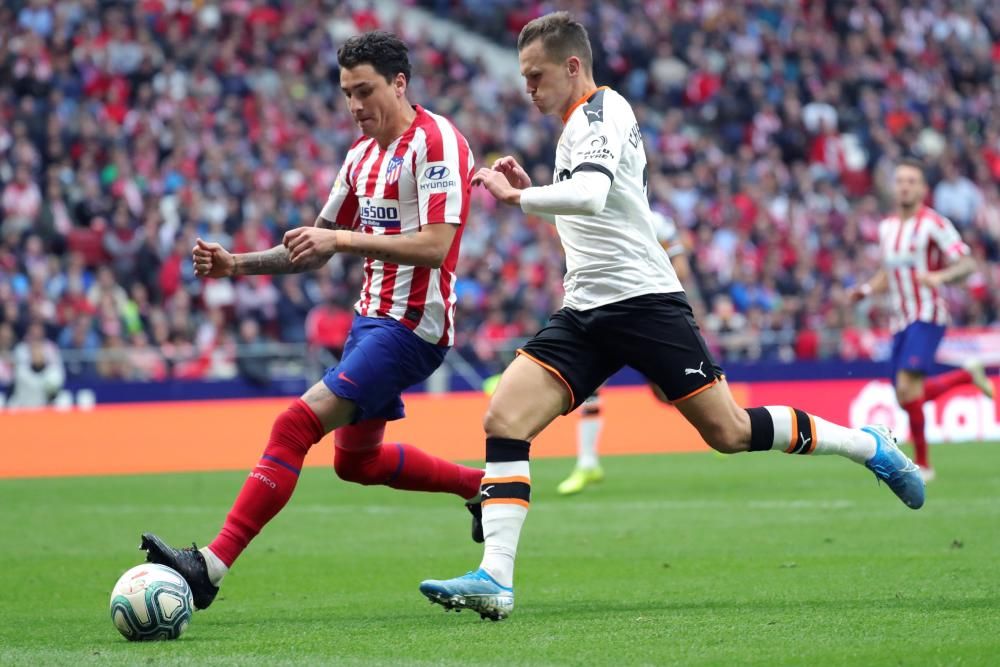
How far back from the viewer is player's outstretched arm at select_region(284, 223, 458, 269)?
6477mm

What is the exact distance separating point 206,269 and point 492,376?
47.5 ft

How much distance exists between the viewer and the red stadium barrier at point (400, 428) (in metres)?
16.7

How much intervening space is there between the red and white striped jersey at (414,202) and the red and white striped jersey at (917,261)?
23.2 ft

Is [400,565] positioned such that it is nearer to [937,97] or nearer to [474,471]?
[474,471]

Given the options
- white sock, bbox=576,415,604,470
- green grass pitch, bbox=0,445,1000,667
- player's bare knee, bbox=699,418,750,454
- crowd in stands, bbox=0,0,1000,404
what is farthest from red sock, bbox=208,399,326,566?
crowd in stands, bbox=0,0,1000,404

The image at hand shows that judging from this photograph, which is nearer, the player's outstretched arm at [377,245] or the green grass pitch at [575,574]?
the green grass pitch at [575,574]

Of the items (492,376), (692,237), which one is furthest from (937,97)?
(492,376)

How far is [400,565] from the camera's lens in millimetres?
8906

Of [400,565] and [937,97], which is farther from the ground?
[937,97]

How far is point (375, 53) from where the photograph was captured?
286 inches

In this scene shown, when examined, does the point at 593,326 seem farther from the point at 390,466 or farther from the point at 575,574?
the point at 575,574

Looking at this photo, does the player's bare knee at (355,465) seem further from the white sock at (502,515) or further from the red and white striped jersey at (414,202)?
the white sock at (502,515)

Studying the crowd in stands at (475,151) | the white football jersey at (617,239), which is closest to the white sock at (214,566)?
the white football jersey at (617,239)

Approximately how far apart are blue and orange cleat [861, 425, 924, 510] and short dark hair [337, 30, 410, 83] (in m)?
2.79
